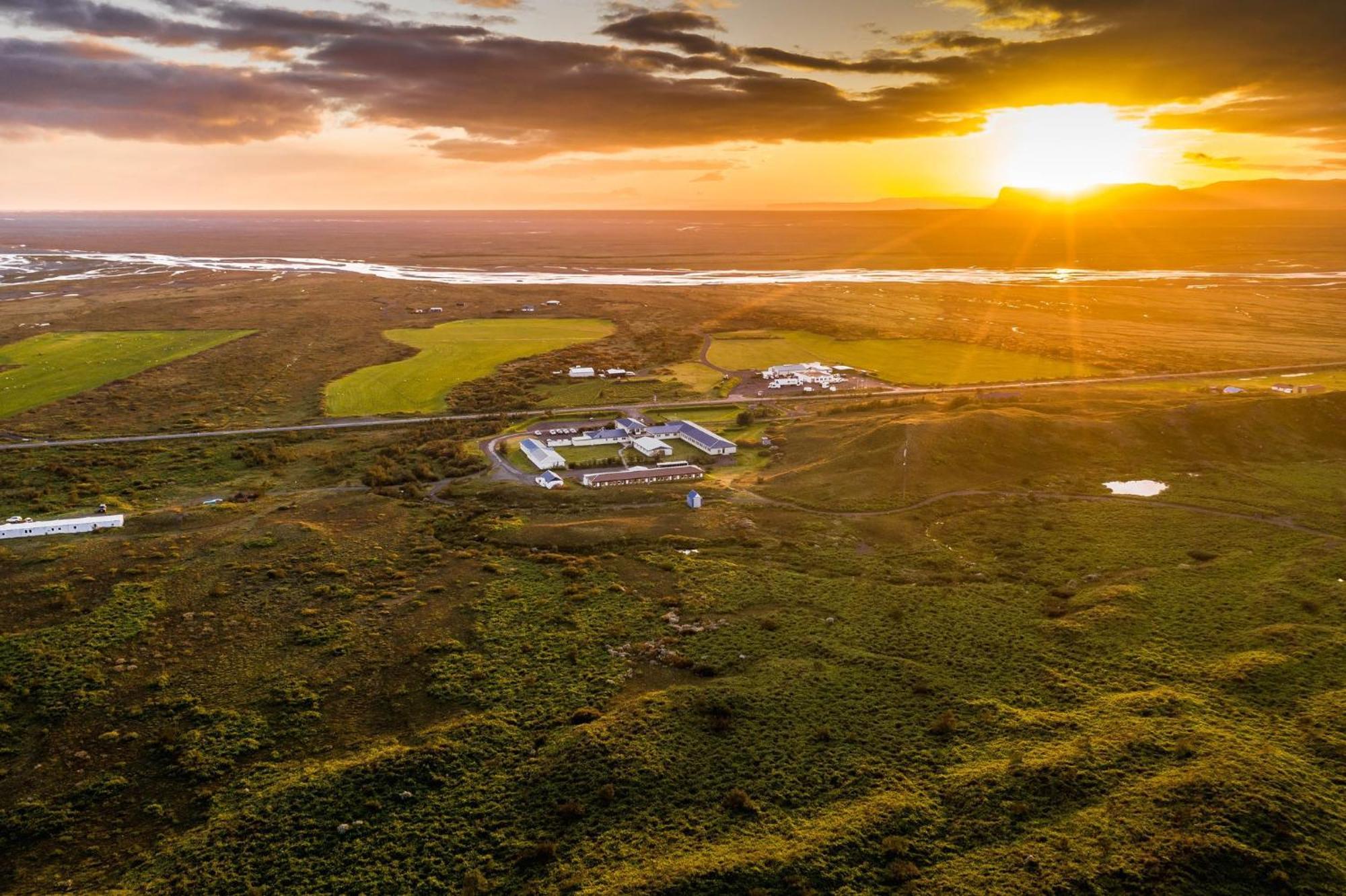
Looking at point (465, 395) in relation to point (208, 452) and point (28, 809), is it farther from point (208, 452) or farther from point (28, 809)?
point (28, 809)

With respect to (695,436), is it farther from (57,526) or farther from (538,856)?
(538,856)

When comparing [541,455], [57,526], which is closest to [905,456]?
[541,455]

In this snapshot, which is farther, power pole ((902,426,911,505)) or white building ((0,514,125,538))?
power pole ((902,426,911,505))

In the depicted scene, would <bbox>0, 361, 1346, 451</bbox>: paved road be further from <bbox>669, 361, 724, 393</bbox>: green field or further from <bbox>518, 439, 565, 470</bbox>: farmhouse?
<bbox>518, 439, 565, 470</bbox>: farmhouse

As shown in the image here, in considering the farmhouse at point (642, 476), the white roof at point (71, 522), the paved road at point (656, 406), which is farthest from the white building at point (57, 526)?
the farmhouse at point (642, 476)

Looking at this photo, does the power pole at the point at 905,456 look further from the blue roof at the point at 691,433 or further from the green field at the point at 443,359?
the green field at the point at 443,359

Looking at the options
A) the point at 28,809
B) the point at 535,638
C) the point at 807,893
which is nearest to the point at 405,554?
the point at 535,638

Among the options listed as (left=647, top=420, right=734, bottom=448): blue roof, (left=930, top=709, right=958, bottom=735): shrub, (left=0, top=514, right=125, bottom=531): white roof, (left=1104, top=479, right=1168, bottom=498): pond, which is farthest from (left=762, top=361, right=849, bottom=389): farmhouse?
(left=930, top=709, right=958, bottom=735): shrub
